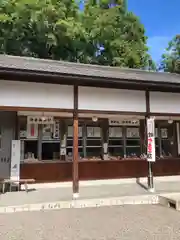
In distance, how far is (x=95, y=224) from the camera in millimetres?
6094

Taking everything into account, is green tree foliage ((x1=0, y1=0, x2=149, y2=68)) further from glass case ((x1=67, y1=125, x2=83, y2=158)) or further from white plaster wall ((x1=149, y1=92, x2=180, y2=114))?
white plaster wall ((x1=149, y1=92, x2=180, y2=114))

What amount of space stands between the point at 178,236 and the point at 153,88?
5.53 meters

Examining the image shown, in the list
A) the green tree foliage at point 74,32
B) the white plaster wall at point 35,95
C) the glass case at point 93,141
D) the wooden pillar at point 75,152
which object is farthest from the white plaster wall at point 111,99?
the green tree foliage at point 74,32

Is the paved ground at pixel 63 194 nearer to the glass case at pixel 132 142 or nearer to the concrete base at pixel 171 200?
the concrete base at pixel 171 200

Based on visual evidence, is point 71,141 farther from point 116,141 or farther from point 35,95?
→ point 35,95

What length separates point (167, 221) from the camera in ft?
20.9

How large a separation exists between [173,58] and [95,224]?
72.3 ft

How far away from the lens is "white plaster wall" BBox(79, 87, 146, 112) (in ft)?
28.9

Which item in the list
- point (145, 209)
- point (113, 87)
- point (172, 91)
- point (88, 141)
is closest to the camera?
point (145, 209)

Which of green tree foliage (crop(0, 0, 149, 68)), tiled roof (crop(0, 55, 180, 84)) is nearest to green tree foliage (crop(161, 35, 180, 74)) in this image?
green tree foliage (crop(0, 0, 149, 68))

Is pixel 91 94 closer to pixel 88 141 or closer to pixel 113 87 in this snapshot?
pixel 113 87

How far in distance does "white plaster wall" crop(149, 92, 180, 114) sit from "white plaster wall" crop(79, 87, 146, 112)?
1.30 feet

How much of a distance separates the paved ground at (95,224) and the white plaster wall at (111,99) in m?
3.26

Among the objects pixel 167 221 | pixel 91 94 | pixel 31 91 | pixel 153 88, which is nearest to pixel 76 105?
pixel 91 94
